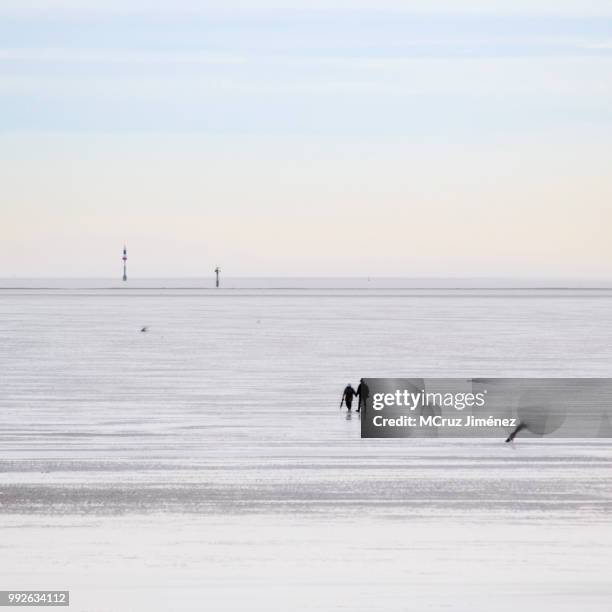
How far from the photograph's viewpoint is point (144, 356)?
226 ft

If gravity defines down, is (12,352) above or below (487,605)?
above

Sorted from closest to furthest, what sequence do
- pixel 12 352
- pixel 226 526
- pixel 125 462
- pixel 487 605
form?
pixel 487 605, pixel 226 526, pixel 125 462, pixel 12 352

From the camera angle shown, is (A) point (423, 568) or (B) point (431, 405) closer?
(A) point (423, 568)

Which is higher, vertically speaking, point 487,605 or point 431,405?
point 431,405

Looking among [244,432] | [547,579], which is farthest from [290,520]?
[244,432]

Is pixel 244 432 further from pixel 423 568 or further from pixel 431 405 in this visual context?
pixel 423 568

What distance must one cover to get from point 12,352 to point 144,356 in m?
8.37

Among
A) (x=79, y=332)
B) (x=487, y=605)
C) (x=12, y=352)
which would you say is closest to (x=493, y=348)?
(x=12, y=352)

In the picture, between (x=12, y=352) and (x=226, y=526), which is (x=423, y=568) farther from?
(x=12, y=352)

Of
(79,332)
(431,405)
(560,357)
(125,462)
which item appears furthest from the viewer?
(79,332)

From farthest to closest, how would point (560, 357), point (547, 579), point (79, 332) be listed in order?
point (79, 332), point (560, 357), point (547, 579)

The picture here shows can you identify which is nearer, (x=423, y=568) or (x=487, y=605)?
(x=487, y=605)

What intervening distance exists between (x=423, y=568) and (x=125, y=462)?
1150 cm

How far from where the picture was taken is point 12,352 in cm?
7106
